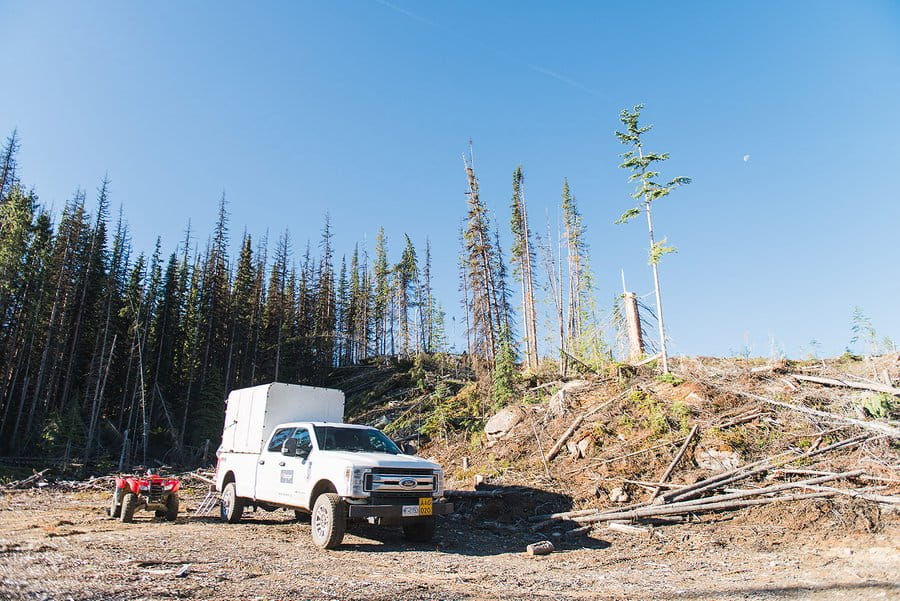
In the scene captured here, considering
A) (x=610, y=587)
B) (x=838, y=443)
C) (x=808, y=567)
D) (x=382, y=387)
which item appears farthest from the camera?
(x=382, y=387)

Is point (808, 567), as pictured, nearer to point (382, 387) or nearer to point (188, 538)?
point (188, 538)

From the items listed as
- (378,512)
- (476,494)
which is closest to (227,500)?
(378,512)

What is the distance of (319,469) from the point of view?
30.0 feet

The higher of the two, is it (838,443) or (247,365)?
(247,365)

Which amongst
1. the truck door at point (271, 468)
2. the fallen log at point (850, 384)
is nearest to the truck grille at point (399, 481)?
the truck door at point (271, 468)

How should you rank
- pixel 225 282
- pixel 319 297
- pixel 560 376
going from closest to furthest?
pixel 560 376 → pixel 225 282 → pixel 319 297

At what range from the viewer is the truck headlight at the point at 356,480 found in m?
8.43

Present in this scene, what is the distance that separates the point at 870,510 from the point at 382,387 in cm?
2707

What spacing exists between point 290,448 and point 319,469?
1268mm

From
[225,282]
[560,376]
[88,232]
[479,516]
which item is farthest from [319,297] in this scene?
[479,516]

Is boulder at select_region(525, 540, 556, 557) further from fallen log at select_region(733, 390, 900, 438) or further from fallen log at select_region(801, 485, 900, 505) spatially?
fallen log at select_region(733, 390, 900, 438)

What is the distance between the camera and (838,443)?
10.7 meters

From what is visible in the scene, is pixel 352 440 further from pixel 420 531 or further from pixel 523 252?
pixel 523 252

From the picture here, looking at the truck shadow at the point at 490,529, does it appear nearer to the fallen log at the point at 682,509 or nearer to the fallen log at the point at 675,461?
the fallen log at the point at 682,509
